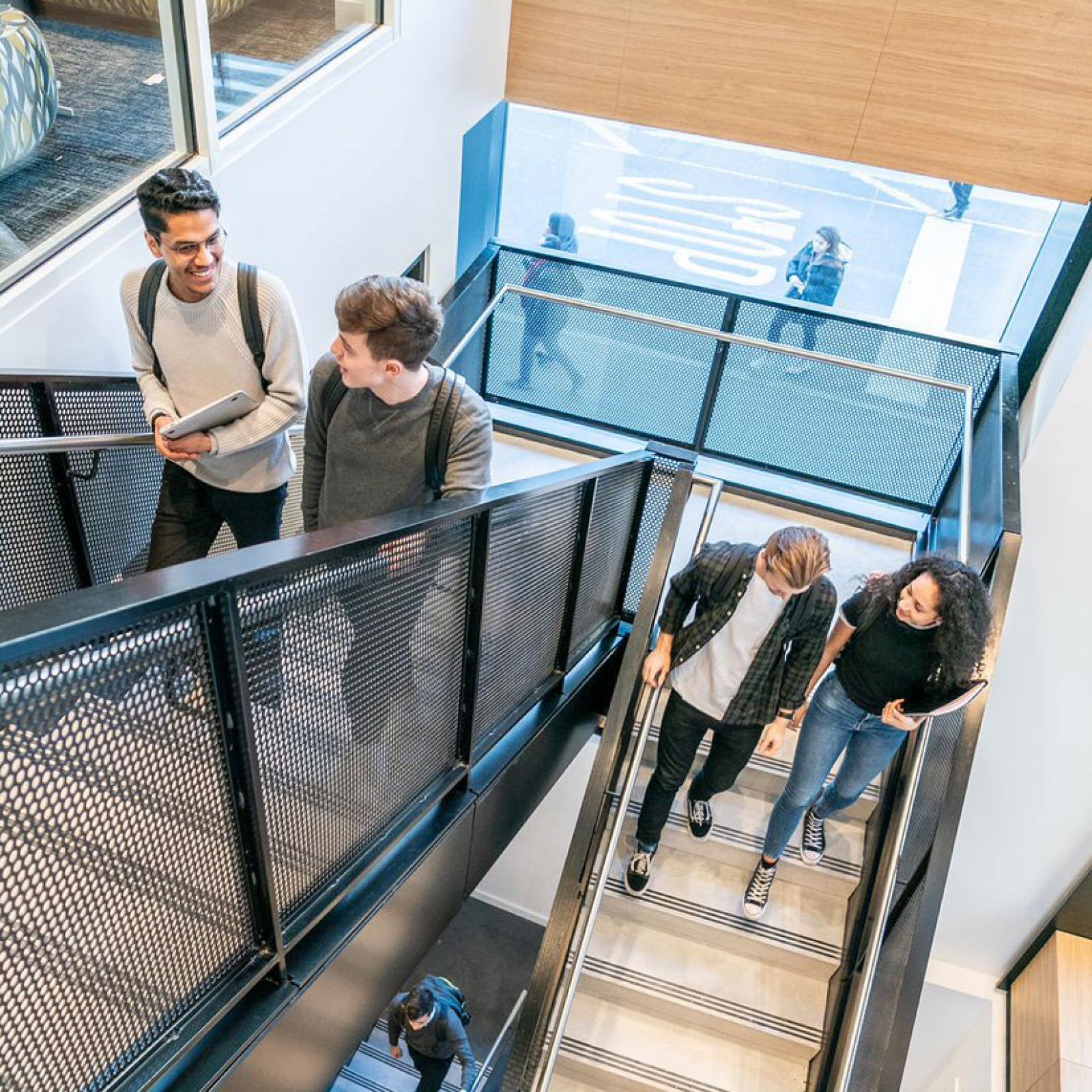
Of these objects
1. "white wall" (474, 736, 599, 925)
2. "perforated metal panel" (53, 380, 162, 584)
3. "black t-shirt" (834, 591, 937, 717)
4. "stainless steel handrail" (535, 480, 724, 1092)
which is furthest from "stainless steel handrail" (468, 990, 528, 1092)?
"perforated metal panel" (53, 380, 162, 584)

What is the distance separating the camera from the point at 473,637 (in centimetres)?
270

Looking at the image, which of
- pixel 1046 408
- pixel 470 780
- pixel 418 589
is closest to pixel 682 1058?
pixel 470 780

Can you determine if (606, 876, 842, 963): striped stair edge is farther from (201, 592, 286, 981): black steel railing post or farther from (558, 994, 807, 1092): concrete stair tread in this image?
(201, 592, 286, 981): black steel railing post

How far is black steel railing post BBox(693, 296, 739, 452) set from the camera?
18.3 ft

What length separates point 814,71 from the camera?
5668 millimetres

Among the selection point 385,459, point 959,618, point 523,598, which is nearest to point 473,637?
point 523,598

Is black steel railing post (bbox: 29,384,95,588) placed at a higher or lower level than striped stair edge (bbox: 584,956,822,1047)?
higher

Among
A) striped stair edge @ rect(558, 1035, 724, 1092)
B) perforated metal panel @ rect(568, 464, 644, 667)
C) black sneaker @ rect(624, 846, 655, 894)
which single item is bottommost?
striped stair edge @ rect(558, 1035, 724, 1092)

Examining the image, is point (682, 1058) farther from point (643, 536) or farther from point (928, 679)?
point (643, 536)

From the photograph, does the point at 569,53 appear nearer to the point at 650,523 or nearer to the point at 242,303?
the point at 650,523

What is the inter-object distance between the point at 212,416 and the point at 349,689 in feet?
3.32

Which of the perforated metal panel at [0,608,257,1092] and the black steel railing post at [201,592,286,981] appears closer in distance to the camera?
the perforated metal panel at [0,608,257,1092]

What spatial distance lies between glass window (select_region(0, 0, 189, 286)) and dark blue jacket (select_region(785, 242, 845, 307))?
413 centimetres

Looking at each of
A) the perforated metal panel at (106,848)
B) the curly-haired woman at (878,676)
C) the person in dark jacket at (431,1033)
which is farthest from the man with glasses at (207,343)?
the person in dark jacket at (431,1033)
